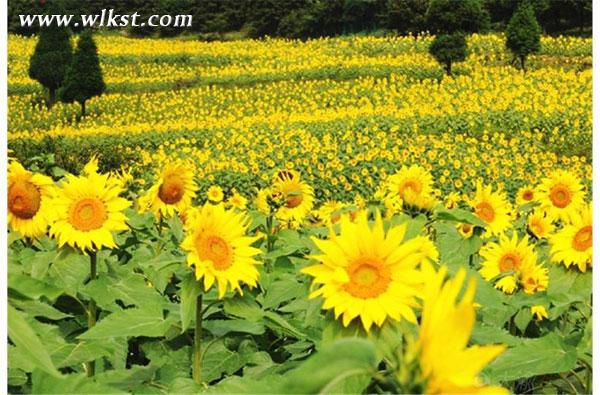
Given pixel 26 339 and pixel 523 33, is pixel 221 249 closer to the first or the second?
pixel 26 339

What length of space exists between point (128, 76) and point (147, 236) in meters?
4.57

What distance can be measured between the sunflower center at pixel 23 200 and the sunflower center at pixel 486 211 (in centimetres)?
153

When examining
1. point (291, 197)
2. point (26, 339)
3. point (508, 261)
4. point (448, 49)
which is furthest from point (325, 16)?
point (26, 339)

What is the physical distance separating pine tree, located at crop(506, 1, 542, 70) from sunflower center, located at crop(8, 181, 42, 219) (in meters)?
5.38

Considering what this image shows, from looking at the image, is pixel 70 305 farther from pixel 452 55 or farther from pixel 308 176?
pixel 452 55

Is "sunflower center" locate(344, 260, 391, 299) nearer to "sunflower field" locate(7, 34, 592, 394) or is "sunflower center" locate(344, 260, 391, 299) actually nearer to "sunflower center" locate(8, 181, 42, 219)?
"sunflower field" locate(7, 34, 592, 394)

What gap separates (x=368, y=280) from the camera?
3.91 ft

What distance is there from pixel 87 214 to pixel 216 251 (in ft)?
1.29

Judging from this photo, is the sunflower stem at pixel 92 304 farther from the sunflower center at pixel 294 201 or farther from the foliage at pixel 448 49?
the foliage at pixel 448 49

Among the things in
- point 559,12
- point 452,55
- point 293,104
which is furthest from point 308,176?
point 559,12

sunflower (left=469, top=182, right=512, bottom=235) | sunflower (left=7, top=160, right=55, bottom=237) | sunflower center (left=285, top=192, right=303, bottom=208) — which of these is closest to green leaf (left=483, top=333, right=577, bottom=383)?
sunflower (left=7, top=160, right=55, bottom=237)

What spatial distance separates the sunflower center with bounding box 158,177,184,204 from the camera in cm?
235

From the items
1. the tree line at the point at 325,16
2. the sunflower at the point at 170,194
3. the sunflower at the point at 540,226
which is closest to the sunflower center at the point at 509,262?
the sunflower at the point at 540,226

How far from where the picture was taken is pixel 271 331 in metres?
1.96
